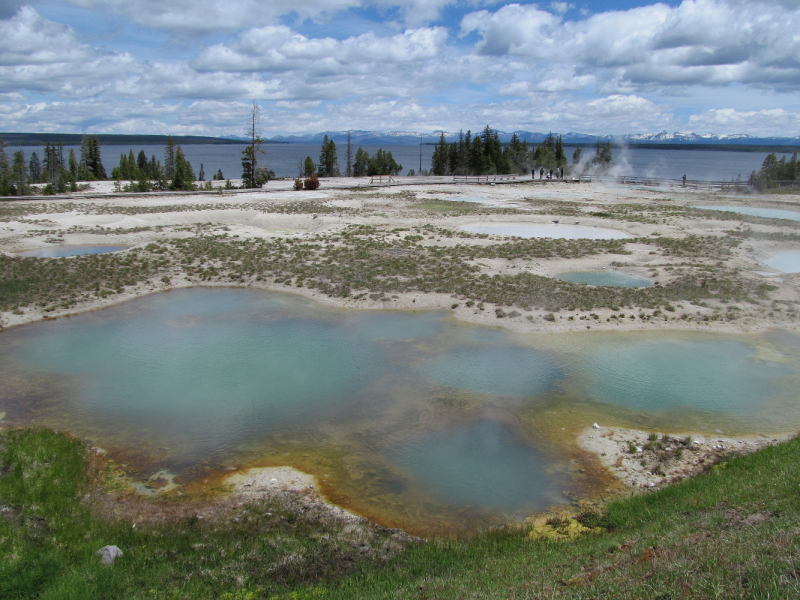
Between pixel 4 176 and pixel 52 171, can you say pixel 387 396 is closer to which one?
pixel 4 176

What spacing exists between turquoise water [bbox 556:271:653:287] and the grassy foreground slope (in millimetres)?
14558

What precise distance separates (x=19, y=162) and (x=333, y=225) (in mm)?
69242

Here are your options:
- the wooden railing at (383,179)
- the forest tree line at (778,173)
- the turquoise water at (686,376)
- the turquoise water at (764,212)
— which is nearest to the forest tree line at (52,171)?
the wooden railing at (383,179)

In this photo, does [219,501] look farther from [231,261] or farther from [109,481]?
[231,261]

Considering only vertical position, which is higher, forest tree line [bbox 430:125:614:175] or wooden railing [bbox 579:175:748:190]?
forest tree line [bbox 430:125:614:175]

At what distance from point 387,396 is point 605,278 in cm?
1583

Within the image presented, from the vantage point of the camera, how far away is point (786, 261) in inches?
1142

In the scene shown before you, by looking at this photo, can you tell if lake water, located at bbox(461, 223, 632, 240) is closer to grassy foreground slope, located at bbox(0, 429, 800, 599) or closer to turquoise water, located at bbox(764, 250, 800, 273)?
turquoise water, located at bbox(764, 250, 800, 273)

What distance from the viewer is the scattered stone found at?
25.2 ft

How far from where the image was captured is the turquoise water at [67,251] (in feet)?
96.4

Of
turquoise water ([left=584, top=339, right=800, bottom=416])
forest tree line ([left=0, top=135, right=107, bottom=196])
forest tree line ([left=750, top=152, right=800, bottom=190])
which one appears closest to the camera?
turquoise water ([left=584, top=339, right=800, bottom=416])

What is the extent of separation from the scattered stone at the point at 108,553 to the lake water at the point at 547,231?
3202 cm

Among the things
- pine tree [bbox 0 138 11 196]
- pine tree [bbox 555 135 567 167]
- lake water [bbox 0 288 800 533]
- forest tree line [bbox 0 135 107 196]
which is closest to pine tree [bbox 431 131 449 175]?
pine tree [bbox 555 135 567 167]

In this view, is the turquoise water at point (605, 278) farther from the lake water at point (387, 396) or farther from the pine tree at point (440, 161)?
the pine tree at point (440, 161)
